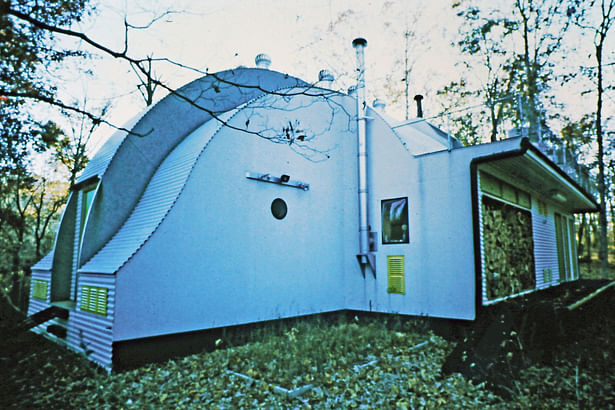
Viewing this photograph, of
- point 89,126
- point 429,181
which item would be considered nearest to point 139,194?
point 429,181

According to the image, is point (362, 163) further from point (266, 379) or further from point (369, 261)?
point (266, 379)

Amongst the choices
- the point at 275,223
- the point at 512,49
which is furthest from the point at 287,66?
the point at 512,49

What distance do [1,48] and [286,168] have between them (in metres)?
4.97

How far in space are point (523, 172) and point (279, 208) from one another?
217 inches

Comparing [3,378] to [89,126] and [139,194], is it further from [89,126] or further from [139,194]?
[89,126]

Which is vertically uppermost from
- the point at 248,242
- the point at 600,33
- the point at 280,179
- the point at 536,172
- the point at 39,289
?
the point at 600,33

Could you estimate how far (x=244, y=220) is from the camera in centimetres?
725

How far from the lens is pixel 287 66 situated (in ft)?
18.1

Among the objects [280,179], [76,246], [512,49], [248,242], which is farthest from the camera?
[512,49]

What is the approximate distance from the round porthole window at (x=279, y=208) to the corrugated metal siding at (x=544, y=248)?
680 cm

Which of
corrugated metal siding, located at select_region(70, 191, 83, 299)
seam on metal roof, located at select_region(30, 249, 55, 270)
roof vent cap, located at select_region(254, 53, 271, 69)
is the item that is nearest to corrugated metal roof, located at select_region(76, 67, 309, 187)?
roof vent cap, located at select_region(254, 53, 271, 69)

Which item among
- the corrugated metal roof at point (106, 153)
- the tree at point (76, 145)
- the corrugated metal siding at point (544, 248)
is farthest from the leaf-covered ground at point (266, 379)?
the tree at point (76, 145)

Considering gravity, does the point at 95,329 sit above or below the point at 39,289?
below

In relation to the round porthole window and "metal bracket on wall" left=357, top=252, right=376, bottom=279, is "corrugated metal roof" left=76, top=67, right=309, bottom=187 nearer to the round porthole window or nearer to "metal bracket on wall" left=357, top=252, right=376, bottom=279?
the round porthole window
